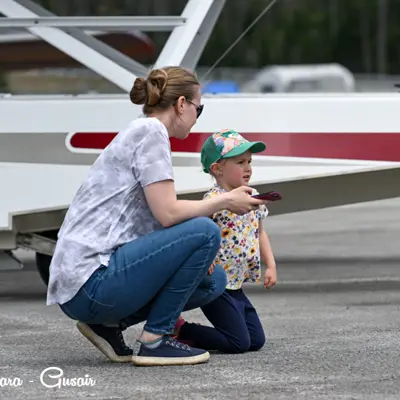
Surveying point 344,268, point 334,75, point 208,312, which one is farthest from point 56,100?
point 334,75

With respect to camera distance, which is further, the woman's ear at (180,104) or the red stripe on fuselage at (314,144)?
the red stripe on fuselage at (314,144)

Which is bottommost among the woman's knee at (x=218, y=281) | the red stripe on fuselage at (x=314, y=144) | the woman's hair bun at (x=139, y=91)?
the woman's knee at (x=218, y=281)

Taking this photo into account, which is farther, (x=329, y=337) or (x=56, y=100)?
(x=56, y=100)

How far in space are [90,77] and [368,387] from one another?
4.12 meters

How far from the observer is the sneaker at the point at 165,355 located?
5367mm

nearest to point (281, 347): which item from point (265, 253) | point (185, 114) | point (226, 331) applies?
point (226, 331)

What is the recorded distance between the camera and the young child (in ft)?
18.8

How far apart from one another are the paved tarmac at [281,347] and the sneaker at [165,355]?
2.1 inches

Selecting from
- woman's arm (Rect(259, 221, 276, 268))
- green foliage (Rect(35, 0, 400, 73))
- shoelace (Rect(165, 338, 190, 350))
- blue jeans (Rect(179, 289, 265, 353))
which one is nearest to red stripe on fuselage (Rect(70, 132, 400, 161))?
woman's arm (Rect(259, 221, 276, 268))

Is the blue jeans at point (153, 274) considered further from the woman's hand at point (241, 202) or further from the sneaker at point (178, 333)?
the sneaker at point (178, 333)

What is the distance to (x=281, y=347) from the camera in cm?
590

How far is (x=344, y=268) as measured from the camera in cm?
952

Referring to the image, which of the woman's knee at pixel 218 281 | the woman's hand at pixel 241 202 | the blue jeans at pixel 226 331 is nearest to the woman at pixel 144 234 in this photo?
the woman's hand at pixel 241 202

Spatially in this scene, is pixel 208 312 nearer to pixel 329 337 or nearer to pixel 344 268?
pixel 329 337
